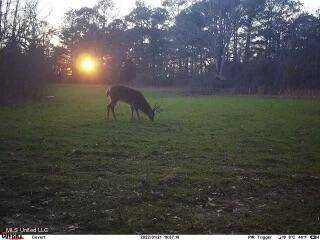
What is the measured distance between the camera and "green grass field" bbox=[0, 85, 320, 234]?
4410 mm

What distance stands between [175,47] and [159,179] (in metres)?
37.1

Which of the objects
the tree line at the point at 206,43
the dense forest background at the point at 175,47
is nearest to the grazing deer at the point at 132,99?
the dense forest background at the point at 175,47

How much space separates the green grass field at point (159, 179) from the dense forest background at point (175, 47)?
32.2 feet

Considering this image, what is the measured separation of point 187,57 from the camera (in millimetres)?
42906

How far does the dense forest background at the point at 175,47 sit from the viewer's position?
20.0m

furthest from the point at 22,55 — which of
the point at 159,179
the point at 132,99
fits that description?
the point at 159,179

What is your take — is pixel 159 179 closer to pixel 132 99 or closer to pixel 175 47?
pixel 132 99

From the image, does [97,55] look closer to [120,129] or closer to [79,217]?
[120,129]

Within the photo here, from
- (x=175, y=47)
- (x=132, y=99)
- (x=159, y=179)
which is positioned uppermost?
(x=175, y=47)

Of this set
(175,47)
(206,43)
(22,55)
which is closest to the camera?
(22,55)

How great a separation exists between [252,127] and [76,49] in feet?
113

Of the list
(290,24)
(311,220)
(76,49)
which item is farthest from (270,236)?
(76,49)

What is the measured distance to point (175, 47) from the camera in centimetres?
4219

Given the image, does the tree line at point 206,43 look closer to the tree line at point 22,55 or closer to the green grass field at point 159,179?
the tree line at point 22,55
